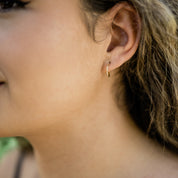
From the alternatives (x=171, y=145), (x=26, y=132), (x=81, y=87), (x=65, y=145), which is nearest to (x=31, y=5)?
(x=81, y=87)

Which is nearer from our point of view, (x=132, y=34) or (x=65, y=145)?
(x=132, y=34)

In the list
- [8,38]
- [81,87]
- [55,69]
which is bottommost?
[81,87]

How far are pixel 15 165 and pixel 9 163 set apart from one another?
0.05 metres

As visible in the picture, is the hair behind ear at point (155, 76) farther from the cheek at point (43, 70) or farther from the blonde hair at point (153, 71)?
the cheek at point (43, 70)

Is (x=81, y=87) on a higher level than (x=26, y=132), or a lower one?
higher

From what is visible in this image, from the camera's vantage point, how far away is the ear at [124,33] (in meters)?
1.79

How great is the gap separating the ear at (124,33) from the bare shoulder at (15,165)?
100 cm

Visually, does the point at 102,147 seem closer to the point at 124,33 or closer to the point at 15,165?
the point at 124,33

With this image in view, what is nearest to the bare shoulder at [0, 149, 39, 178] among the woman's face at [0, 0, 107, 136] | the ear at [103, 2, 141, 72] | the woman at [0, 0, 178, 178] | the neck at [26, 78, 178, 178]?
the woman at [0, 0, 178, 178]

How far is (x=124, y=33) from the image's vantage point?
5.94ft

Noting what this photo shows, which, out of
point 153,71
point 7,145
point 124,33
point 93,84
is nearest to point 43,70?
point 93,84

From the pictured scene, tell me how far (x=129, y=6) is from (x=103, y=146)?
0.68m

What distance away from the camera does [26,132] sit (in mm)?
1781

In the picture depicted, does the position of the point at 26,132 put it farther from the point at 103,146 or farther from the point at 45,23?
the point at 45,23
